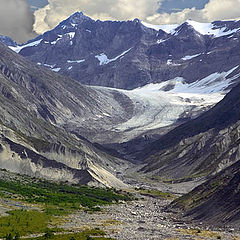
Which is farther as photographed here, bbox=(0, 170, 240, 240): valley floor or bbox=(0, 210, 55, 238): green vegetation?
bbox=(0, 170, 240, 240): valley floor

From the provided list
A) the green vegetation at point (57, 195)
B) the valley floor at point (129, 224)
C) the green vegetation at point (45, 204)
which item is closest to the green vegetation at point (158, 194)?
the green vegetation at point (45, 204)

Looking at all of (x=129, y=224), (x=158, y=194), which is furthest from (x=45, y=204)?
Answer: (x=158, y=194)

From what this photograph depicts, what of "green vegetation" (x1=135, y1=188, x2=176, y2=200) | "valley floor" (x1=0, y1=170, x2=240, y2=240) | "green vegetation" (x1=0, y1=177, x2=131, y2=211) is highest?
"green vegetation" (x1=135, y1=188, x2=176, y2=200)

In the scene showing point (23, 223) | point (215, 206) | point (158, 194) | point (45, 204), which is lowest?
point (23, 223)

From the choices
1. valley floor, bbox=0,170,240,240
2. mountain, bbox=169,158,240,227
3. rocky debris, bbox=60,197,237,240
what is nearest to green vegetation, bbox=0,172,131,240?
valley floor, bbox=0,170,240,240

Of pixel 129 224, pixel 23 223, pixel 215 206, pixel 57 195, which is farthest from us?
pixel 57 195

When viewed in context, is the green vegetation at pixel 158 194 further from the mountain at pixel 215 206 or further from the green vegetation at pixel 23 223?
the green vegetation at pixel 23 223

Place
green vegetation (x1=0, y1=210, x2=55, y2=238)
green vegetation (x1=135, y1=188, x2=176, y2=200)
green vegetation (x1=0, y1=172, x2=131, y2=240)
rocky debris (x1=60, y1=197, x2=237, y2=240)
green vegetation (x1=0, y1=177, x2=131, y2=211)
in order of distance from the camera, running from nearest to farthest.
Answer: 1. green vegetation (x1=0, y1=210, x2=55, y2=238)
2. green vegetation (x1=0, y1=172, x2=131, y2=240)
3. rocky debris (x1=60, y1=197, x2=237, y2=240)
4. green vegetation (x1=0, y1=177, x2=131, y2=211)
5. green vegetation (x1=135, y1=188, x2=176, y2=200)

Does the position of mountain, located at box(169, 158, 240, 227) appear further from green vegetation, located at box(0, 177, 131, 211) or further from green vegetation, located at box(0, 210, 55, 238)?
green vegetation, located at box(0, 210, 55, 238)

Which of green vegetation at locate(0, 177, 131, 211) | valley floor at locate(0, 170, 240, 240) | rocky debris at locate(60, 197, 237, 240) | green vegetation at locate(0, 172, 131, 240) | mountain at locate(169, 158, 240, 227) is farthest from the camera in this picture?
green vegetation at locate(0, 177, 131, 211)

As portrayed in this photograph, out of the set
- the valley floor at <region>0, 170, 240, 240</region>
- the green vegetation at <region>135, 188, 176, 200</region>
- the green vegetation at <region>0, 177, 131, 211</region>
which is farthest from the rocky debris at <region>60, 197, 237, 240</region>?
the green vegetation at <region>135, 188, 176, 200</region>

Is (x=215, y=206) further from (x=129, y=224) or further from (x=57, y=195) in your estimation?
(x=57, y=195)

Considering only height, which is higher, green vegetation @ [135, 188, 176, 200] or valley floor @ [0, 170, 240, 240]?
green vegetation @ [135, 188, 176, 200]

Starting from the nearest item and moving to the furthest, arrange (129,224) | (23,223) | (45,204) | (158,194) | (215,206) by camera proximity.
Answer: (23,223), (129,224), (215,206), (45,204), (158,194)
